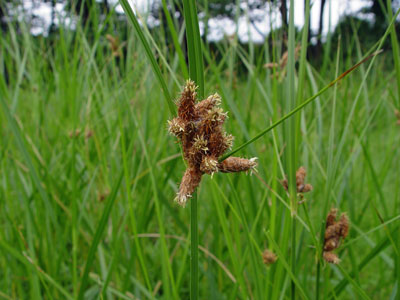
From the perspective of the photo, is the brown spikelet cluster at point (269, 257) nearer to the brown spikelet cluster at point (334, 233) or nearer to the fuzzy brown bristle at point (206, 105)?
the brown spikelet cluster at point (334, 233)

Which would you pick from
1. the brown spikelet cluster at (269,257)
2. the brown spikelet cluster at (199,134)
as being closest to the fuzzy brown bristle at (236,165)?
the brown spikelet cluster at (199,134)

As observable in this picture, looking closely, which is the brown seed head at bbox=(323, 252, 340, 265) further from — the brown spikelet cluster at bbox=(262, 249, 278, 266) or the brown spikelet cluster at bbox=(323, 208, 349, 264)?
the brown spikelet cluster at bbox=(262, 249, 278, 266)

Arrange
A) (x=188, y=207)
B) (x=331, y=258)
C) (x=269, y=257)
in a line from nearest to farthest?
(x=331, y=258), (x=269, y=257), (x=188, y=207)

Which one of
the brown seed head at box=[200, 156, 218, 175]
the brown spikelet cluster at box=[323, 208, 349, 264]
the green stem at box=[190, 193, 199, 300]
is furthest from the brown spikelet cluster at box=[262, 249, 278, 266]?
the brown seed head at box=[200, 156, 218, 175]

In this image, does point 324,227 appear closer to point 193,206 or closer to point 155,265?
point 193,206

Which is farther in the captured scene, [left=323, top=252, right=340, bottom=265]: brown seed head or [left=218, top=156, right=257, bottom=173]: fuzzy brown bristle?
[left=323, top=252, right=340, bottom=265]: brown seed head

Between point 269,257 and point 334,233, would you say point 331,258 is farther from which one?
point 269,257

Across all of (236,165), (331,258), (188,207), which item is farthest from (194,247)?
(188,207)

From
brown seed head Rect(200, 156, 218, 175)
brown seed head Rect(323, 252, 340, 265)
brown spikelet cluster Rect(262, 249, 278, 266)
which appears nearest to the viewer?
brown seed head Rect(200, 156, 218, 175)
